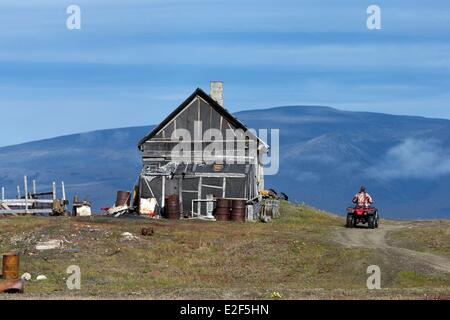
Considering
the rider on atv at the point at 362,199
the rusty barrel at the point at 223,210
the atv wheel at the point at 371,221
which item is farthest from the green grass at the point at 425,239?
the rusty barrel at the point at 223,210

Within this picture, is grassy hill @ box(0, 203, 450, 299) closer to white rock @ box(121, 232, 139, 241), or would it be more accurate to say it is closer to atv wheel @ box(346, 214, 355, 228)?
white rock @ box(121, 232, 139, 241)

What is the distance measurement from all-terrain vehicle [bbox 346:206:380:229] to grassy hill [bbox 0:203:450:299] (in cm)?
229

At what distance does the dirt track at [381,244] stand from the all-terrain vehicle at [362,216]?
1.32 ft

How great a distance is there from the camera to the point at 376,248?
146ft

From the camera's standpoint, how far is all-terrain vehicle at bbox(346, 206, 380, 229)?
55.4 metres

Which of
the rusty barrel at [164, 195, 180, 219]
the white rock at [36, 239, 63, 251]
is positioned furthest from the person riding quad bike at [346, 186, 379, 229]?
the white rock at [36, 239, 63, 251]

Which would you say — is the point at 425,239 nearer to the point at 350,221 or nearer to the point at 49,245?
the point at 350,221

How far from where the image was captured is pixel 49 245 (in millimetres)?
43719

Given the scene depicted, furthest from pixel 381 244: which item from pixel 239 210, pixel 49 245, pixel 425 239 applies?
pixel 49 245

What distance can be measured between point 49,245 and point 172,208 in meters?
15.6
